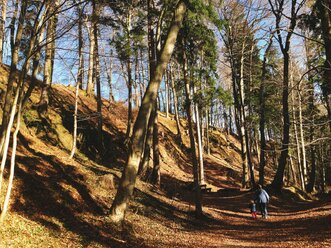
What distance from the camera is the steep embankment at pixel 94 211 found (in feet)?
25.4

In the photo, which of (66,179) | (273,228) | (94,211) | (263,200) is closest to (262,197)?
(263,200)

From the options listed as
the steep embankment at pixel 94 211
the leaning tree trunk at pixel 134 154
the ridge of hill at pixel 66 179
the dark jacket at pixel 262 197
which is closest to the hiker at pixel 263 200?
the dark jacket at pixel 262 197

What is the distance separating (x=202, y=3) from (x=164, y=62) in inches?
266

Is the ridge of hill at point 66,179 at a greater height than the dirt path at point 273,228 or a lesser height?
greater

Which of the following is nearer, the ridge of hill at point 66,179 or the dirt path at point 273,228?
the ridge of hill at point 66,179

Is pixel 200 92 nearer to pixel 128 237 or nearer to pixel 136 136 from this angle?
pixel 136 136

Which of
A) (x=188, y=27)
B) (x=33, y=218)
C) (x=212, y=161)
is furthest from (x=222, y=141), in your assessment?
(x=33, y=218)

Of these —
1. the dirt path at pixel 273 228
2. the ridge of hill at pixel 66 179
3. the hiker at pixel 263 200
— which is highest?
the ridge of hill at pixel 66 179

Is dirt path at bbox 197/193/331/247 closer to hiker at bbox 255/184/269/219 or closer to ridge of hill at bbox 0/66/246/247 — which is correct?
hiker at bbox 255/184/269/219

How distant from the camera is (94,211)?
9484mm

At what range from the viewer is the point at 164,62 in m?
9.73

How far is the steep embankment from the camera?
7750 millimetres

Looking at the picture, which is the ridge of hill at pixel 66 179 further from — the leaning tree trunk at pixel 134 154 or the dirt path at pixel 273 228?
the dirt path at pixel 273 228

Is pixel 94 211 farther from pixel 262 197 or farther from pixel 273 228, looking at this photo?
pixel 262 197
